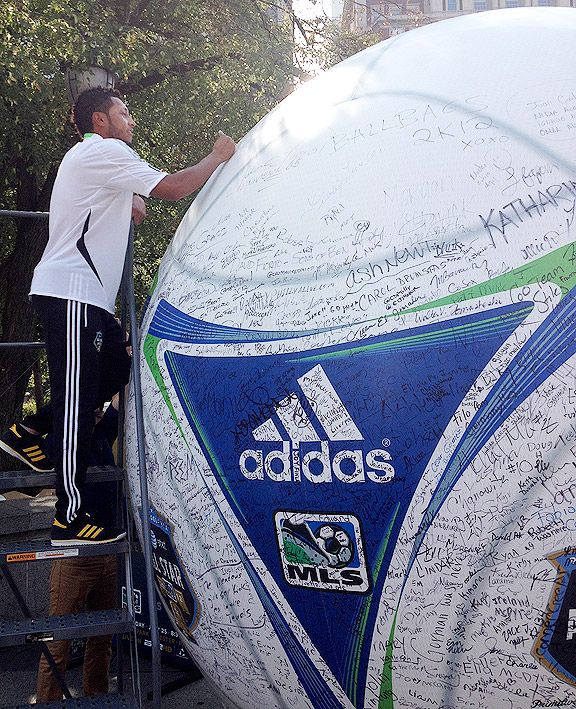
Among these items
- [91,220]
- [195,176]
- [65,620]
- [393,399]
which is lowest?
[65,620]

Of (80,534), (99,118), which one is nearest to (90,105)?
(99,118)

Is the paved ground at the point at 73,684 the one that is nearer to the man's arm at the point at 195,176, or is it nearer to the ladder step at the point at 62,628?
the ladder step at the point at 62,628

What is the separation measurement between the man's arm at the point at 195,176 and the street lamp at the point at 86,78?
488 centimetres

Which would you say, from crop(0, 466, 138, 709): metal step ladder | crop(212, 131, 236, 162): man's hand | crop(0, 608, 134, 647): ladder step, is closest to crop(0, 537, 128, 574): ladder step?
crop(0, 466, 138, 709): metal step ladder

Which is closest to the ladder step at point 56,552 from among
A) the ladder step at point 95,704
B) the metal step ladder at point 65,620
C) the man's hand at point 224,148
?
the metal step ladder at point 65,620

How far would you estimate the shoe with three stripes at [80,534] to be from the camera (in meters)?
3.68

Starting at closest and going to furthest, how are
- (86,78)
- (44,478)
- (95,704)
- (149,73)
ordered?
(95,704), (44,478), (86,78), (149,73)

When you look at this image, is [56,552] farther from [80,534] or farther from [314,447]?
[314,447]

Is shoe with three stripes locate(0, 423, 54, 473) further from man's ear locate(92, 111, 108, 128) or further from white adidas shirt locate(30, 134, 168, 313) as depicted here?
man's ear locate(92, 111, 108, 128)

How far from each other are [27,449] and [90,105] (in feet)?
5.19

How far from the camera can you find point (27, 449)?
159 inches

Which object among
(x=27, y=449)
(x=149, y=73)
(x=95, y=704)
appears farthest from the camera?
(x=149, y=73)

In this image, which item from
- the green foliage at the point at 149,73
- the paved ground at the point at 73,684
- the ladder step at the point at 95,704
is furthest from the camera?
the green foliage at the point at 149,73

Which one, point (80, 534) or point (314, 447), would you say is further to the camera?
point (80, 534)
